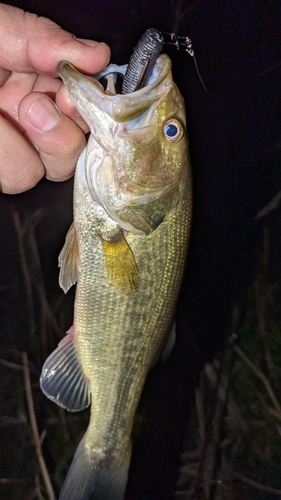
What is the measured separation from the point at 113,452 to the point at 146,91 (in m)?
1.12

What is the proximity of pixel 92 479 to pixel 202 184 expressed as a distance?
153 centimetres

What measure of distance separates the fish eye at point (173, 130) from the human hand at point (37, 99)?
259 millimetres

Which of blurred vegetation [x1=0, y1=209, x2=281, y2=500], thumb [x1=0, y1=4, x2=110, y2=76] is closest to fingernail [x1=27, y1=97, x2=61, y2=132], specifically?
thumb [x1=0, y1=4, x2=110, y2=76]

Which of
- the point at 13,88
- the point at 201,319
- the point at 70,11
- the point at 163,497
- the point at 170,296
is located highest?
the point at 70,11

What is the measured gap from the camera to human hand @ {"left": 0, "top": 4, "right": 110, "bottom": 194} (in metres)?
0.95

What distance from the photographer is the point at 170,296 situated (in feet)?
3.65

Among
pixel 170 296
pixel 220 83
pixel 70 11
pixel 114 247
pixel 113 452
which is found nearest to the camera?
pixel 114 247

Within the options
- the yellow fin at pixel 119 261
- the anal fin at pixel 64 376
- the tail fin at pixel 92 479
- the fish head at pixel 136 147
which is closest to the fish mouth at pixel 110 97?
the fish head at pixel 136 147

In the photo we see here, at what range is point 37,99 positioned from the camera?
950mm

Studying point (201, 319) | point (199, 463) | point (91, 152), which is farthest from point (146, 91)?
point (199, 463)

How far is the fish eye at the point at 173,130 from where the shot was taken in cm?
88

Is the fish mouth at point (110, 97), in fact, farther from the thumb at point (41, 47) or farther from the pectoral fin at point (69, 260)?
the pectoral fin at point (69, 260)

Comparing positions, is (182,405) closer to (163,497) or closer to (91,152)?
(163,497)

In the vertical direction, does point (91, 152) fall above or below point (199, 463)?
above
